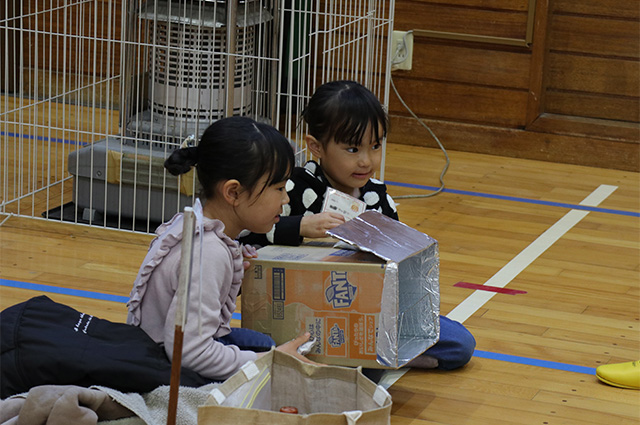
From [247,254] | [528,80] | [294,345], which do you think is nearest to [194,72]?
[247,254]

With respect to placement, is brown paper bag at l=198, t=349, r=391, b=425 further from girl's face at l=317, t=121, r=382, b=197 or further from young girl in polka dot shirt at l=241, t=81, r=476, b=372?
girl's face at l=317, t=121, r=382, b=197

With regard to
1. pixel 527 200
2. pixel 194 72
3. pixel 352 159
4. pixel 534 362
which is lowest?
pixel 534 362

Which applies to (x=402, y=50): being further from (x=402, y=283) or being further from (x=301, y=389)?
(x=301, y=389)

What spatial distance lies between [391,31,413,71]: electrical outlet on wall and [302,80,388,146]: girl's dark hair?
2.35m

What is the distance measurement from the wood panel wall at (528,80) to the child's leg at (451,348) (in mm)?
2282

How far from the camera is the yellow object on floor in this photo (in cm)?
216

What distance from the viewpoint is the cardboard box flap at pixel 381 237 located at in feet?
5.83

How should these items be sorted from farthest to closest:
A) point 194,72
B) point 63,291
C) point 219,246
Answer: point 194,72 → point 63,291 → point 219,246

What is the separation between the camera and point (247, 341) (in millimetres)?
1804

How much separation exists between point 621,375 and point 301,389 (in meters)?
0.92

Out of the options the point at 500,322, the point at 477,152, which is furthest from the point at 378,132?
the point at 477,152

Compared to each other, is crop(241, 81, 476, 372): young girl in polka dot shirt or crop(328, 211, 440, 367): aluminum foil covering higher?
crop(241, 81, 476, 372): young girl in polka dot shirt

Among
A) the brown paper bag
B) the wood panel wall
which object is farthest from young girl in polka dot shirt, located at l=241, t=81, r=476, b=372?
the wood panel wall

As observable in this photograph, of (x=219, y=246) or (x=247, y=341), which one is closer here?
(x=219, y=246)
